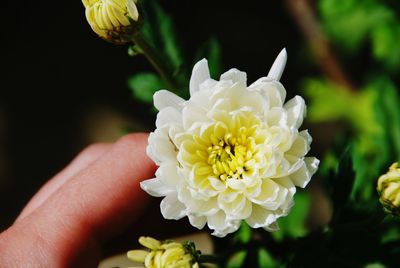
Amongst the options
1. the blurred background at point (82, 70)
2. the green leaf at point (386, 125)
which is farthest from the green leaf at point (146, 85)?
the blurred background at point (82, 70)

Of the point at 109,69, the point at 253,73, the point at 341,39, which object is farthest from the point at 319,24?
the point at 109,69

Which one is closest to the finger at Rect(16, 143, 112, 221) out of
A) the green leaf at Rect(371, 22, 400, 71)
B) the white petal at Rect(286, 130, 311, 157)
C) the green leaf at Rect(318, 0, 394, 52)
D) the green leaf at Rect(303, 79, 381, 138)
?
the white petal at Rect(286, 130, 311, 157)

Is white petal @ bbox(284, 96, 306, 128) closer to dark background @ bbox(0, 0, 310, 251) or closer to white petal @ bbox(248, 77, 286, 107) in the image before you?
white petal @ bbox(248, 77, 286, 107)

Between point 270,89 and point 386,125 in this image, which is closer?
point 270,89

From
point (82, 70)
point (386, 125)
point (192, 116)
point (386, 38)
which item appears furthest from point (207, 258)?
point (82, 70)

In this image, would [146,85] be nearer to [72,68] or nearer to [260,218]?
[260,218]

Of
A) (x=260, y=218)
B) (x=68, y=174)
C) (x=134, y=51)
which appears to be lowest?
(x=260, y=218)

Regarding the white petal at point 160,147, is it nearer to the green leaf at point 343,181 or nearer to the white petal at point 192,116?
the white petal at point 192,116
